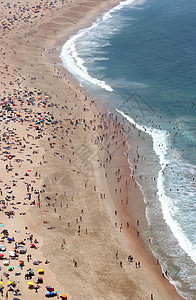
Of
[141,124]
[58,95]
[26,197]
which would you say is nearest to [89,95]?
[58,95]

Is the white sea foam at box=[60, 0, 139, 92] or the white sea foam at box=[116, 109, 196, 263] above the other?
the white sea foam at box=[60, 0, 139, 92]

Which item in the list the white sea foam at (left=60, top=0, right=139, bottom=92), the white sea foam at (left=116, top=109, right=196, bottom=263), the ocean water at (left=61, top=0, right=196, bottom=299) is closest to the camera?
the white sea foam at (left=116, top=109, right=196, bottom=263)

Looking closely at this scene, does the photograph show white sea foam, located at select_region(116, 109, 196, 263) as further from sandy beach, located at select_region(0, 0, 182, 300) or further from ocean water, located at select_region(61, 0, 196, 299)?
sandy beach, located at select_region(0, 0, 182, 300)

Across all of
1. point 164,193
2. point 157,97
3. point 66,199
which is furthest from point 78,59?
point 66,199

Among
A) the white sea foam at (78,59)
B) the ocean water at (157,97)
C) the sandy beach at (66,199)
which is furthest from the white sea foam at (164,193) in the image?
the white sea foam at (78,59)

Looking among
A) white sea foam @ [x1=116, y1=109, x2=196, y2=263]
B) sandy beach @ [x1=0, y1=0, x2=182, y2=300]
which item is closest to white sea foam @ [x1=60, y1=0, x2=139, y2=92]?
sandy beach @ [x1=0, y1=0, x2=182, y2=300]

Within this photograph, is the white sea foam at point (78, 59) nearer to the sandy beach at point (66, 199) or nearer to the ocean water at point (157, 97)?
the ocean water at point (157, 97)

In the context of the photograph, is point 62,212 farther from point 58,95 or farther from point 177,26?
point 177,26

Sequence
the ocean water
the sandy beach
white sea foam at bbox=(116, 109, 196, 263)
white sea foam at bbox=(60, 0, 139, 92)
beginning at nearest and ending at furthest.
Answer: the sandy beach → white sea foam at bbox=(116, 109, 196, 263) → the ocean water → white sea foam at bbox=(60, 0, 139, 92)
